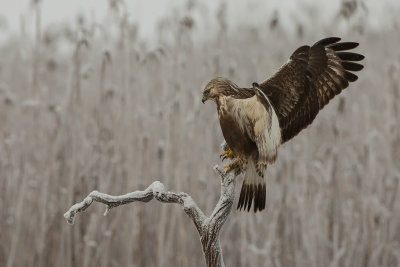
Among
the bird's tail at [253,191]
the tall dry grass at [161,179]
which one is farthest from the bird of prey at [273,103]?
the tall dry grass at [161,179]

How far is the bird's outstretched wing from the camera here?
3.02 ft

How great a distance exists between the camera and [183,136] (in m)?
2.20

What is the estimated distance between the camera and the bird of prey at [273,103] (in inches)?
30.6

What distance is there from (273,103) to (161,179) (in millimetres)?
1536

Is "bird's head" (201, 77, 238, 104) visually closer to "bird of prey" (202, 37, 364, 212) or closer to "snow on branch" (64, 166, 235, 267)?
"bird of prey" (202, 37, 364, 212)

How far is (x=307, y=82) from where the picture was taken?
0.97 metres

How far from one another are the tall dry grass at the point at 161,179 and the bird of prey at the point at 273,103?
1.15 metres

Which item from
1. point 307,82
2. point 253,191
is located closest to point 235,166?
point 253,191

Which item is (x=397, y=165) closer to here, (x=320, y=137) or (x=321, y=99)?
(x=320, y=137)

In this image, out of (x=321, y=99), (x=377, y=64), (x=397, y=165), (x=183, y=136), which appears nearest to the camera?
(x=321, y=99)

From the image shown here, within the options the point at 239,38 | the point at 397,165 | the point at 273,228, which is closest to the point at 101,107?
the point at 273,228

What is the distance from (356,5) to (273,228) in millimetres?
1080

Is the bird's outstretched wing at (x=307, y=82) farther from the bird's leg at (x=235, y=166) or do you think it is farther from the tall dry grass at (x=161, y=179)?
the tall dry grass at (x=161, y=179)

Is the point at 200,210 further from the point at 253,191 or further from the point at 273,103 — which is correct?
the point at 273,103
